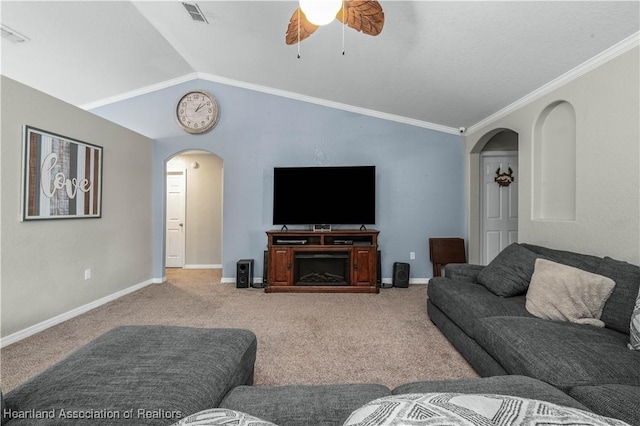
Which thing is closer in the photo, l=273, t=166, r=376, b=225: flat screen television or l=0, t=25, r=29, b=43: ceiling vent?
l=0, t=25, r=29, b=43: ceiling vent

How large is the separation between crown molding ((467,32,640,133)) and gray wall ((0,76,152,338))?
480 cm

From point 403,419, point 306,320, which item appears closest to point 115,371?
point 403,419

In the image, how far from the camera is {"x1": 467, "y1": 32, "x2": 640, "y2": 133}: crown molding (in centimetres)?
210

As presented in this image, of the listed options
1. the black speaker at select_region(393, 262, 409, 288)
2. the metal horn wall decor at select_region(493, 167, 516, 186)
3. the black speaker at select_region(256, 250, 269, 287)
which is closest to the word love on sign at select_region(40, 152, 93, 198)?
the black speaker at select_region(256, 250, 269, 287)

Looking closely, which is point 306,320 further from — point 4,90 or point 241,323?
point 4,90

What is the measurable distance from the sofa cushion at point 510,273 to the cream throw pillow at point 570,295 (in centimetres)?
29

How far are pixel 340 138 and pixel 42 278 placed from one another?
3.92 meters

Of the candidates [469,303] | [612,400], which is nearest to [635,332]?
[612,400]

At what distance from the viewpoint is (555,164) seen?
116 inches

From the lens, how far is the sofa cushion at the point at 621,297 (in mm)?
1678

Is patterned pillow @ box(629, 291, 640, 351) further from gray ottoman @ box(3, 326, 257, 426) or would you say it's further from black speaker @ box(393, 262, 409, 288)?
black speaker @ box(393, 262, 409, 288)

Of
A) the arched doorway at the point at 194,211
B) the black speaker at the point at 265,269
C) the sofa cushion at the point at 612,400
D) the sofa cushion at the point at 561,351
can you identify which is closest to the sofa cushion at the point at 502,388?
the sofa cushion at the point at 612,400

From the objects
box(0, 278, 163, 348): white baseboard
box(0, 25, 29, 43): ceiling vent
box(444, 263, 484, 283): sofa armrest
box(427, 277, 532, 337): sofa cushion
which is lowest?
box(0, 278, 163, 348): white baseboard

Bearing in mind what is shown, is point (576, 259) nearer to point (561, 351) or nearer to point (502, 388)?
point (561, 351)
